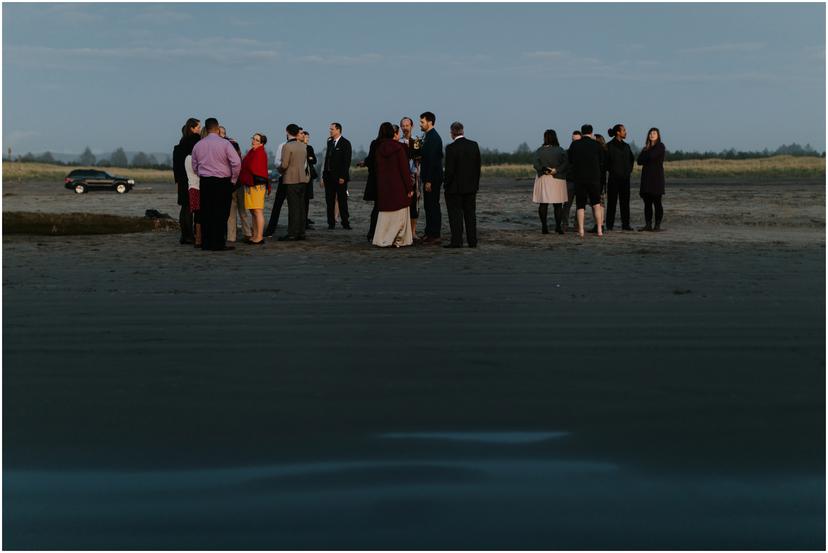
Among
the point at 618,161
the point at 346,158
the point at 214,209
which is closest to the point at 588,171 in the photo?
the point at 618,161

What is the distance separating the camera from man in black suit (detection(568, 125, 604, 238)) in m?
19.4

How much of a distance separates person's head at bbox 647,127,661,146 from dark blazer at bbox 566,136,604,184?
1547mm

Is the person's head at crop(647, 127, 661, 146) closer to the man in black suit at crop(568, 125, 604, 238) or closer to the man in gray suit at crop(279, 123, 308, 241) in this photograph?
the man in black suit at crop(568, 125, 604, 238)

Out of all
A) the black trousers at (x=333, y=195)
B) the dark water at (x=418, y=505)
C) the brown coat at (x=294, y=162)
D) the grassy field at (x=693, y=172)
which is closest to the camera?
the dark water at (x=418, y=505)

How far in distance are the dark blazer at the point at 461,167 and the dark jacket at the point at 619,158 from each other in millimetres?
3708

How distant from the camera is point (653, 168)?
20.7 metres

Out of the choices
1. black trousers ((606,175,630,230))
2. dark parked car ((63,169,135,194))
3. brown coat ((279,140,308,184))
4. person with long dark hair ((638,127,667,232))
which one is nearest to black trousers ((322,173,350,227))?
brown coat ((279,140,308,184))

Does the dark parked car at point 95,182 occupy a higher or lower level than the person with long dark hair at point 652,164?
lower

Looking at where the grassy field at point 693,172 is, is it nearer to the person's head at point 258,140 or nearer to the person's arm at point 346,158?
the person's arm at point 346,158

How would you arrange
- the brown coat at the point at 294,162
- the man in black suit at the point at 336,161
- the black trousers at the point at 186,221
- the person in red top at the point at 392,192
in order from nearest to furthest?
the person in red top at the point at 392,192 < the black trousers at the point at 186,221 < the brown coat at the point at 294,162 < the man in black suit at the point at 336,161

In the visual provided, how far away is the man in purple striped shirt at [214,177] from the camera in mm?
16766

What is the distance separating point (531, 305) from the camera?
36.0 feet

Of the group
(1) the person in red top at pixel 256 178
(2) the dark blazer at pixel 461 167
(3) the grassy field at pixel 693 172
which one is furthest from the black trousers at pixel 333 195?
(3) the grassy field at pixel 693 172

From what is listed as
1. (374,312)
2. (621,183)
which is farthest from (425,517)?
(621,183)
